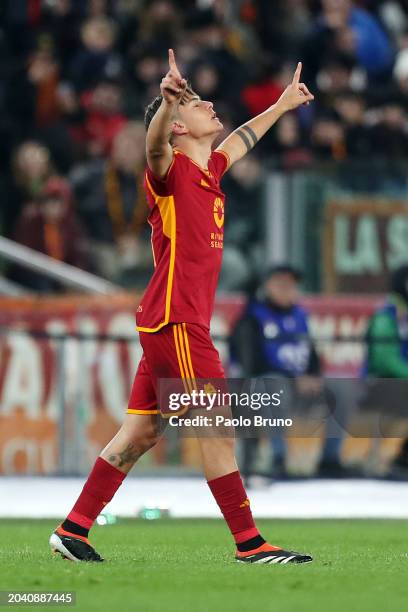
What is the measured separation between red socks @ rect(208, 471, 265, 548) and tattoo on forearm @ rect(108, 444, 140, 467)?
0.45m

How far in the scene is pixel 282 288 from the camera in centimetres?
1383

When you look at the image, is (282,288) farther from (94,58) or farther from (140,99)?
(94,58)

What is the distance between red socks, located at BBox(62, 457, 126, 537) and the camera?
7617mm

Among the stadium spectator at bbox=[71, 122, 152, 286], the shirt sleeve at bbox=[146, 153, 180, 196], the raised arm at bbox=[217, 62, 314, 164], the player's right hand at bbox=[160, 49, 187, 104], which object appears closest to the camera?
the player's right hand at bbox=[160, 49, 187, 104]

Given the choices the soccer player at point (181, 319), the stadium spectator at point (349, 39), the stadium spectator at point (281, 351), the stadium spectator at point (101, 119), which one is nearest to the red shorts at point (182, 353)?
the soccer player at point (181, 319)

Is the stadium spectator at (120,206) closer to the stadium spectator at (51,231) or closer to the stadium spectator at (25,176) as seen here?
the stadium spectator at (51,231)

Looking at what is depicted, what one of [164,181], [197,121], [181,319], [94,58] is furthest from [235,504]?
[94,58]

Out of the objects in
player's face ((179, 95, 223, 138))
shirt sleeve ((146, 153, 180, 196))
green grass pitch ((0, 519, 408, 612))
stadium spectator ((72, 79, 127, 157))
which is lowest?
green grass pitch ((0, 519, 408, 612))

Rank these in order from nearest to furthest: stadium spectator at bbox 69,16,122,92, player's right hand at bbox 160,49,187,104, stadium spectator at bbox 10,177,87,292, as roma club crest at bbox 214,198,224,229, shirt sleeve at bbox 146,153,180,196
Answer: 1. player's right hand at bbox 160,49,187,104
2. shirt sleeve at bbox 146,153,180,196
3. as roma club crest at bbox 214,198,224,229
4. stadium spectator at bbox 10,177,87,292
5. stadium spectator at bbox 69,16,122,92

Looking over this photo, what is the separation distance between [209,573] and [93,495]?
888mm

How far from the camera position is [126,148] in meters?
14.9

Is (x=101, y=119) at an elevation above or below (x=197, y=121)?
above

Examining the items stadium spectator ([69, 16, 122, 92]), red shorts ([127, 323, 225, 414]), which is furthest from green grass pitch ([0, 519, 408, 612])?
stadium spectator ([69, 16, 122, 92])

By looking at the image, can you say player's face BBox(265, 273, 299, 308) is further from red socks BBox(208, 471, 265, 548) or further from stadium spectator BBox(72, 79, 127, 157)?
red socks BBox(208, 471, 265, 548)
